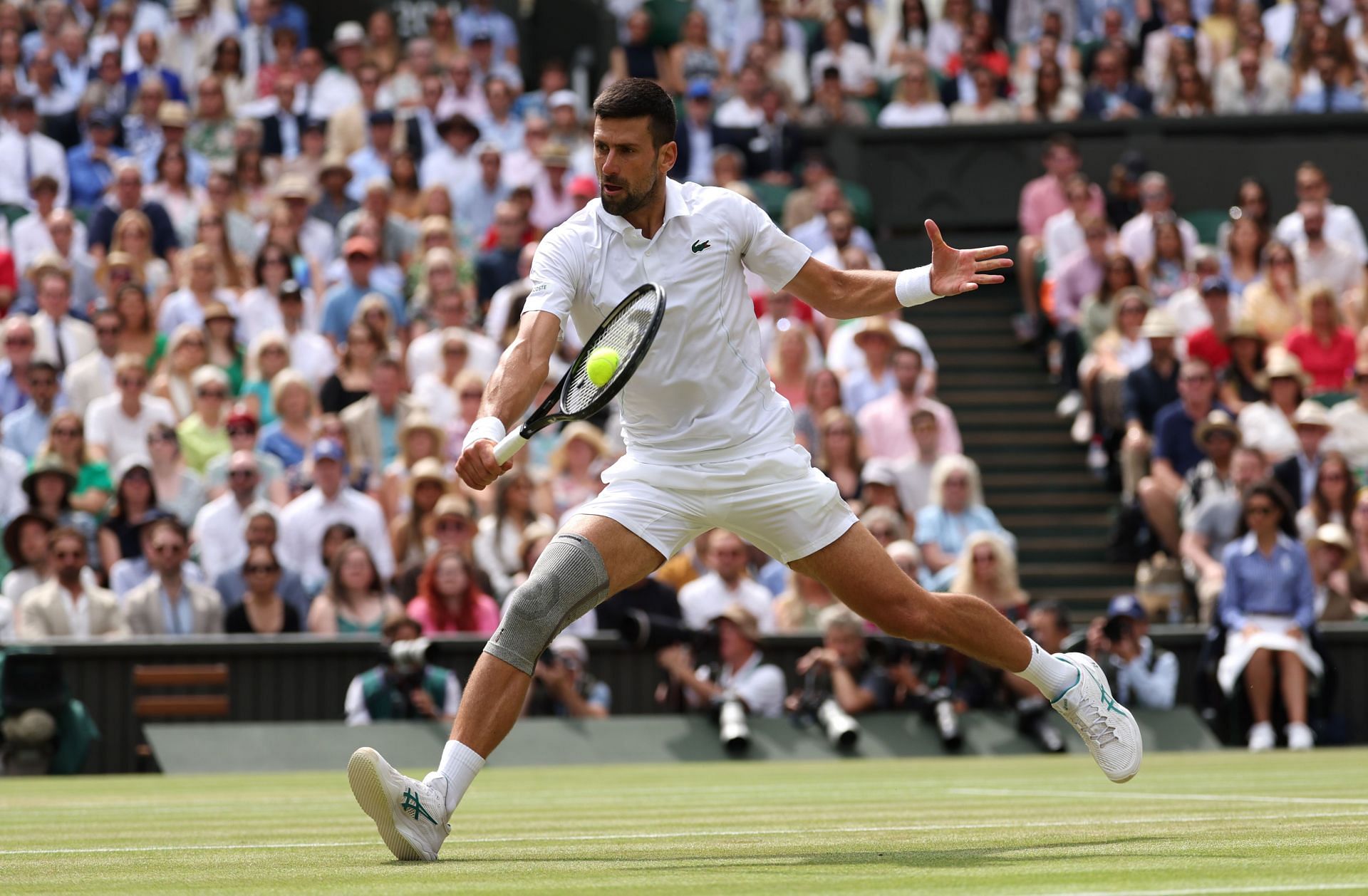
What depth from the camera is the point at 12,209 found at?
56.5 ft

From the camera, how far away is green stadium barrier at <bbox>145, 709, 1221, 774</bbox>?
40.3 feet

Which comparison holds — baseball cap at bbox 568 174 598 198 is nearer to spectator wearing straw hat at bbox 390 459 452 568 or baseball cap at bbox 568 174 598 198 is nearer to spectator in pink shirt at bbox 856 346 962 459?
spectator in pink shirt at bbox 856 346 962 459

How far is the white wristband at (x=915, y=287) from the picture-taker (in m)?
6.42

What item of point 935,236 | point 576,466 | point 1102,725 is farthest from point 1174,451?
point 935,236

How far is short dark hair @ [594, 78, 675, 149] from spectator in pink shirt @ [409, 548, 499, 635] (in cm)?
728

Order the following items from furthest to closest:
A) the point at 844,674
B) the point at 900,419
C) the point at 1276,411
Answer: the point at 1276,411, the point at 900,419, the point at 844,674

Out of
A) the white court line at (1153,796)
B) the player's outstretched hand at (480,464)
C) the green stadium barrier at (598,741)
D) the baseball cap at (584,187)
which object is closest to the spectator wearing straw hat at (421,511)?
the green stadium barrier at (598,741)

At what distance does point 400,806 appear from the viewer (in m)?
5.65

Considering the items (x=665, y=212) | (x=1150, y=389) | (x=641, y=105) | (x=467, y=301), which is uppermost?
(x=641, y=105)

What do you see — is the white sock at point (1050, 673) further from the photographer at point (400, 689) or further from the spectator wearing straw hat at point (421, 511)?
the spectator wearing straw hat at point (421, 511)

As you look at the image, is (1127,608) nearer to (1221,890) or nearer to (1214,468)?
(1214,468)

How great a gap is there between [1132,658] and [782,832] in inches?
296

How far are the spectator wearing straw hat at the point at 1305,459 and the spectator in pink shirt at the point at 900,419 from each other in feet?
7.91

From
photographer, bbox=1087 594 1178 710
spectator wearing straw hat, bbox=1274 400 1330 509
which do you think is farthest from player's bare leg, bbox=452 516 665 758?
spectator wearing straw hat, bbox=1274 400 1330 509
